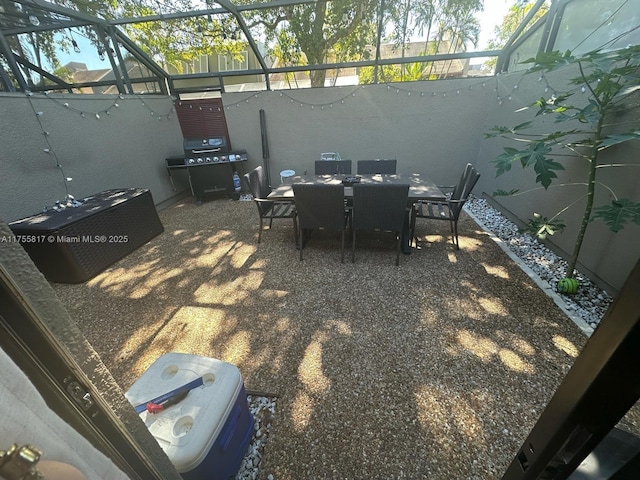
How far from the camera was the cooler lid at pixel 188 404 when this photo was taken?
0.88 meters

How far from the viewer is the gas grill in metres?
4.75

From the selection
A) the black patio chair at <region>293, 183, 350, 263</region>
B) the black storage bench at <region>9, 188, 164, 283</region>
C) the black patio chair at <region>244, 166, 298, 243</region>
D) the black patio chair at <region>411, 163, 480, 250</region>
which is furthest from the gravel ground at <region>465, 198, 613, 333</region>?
the black storage bench at <region>9, 188, 164, 283</region>

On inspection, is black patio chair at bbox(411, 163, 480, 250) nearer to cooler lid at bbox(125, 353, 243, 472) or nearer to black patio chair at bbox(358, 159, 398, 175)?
black patio chair at bbox(358, 159, 398, 175)

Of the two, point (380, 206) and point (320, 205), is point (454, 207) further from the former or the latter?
point (320, 205)

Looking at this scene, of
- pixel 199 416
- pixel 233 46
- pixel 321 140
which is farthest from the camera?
pixel 321 140

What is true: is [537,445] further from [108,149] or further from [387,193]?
[108,149]

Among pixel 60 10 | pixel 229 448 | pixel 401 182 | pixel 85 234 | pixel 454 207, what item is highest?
pixel 60 10

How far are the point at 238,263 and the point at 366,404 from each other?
6.82 feet

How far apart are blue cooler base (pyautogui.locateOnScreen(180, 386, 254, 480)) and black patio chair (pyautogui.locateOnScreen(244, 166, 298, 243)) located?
7.00ft

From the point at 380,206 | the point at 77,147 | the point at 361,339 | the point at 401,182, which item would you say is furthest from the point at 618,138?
the point at 77,147

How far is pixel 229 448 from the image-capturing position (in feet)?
3.47

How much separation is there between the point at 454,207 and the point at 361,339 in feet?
6.78

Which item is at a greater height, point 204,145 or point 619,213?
point 204,145

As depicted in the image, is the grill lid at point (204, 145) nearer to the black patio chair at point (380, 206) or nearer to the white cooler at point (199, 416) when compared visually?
the black patio chair at point (380, 206)
